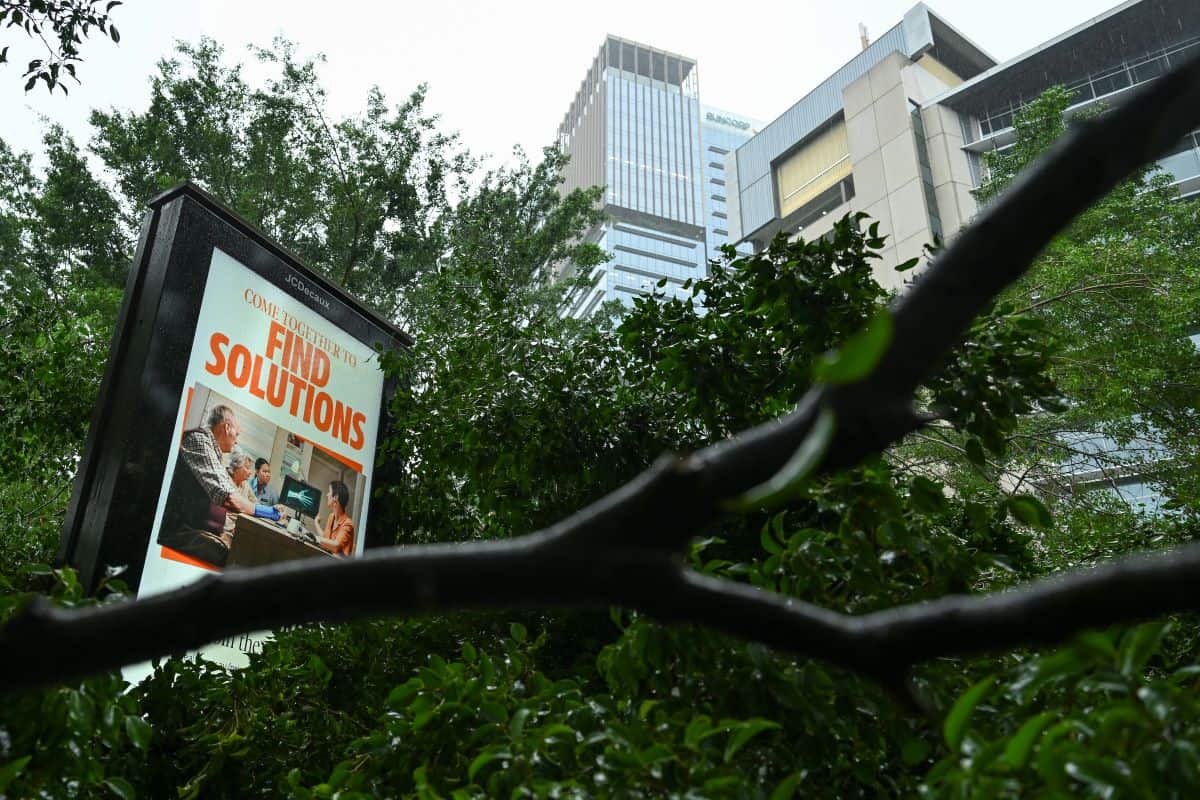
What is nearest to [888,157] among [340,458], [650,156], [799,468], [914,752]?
[340,458]

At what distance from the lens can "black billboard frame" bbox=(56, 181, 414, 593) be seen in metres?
3.98

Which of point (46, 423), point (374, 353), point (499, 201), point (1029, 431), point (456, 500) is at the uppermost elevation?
point (499, 201)

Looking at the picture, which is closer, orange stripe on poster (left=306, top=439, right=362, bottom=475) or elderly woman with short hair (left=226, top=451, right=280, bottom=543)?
elderly woman with short hair (left=226, top=451, right=280, bottom=543)

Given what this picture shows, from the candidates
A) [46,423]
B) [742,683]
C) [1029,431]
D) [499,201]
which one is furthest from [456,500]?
[499,201]

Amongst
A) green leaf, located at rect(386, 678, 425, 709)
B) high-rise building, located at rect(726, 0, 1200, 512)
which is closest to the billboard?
green leaf, located at rect(386, 678, 425, 709)

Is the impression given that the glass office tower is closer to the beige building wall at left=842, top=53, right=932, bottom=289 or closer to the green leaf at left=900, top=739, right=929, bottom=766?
the beige building wall at left=842, top=53, right=932, bottom=289

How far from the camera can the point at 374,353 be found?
5.98 metres

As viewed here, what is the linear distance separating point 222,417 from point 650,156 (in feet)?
290

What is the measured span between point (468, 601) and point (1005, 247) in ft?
1.53

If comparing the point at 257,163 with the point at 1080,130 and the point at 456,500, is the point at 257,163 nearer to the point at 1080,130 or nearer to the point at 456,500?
the point at 456,500

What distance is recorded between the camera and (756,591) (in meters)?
0.81

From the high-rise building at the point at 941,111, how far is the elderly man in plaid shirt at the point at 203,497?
24.9 metres

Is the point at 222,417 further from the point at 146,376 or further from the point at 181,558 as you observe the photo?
the point at 181,558

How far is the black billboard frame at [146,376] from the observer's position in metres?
3.98
